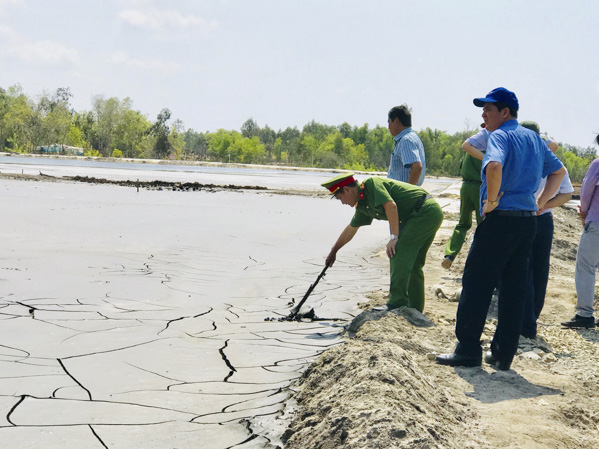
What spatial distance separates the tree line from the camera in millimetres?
105250

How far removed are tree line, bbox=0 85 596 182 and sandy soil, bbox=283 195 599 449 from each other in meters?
95.1

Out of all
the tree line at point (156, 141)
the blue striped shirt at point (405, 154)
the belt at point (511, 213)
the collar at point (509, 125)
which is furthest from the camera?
the tree line at point (156, 141)

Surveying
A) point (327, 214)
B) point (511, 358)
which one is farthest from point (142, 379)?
point (327, 214)

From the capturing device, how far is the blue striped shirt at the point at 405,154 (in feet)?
19.2

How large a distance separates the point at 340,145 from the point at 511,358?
120896 millimetres

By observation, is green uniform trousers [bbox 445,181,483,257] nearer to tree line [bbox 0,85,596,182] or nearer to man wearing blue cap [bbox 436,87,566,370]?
man wearing blue cap [bbox 436,87,566,370]

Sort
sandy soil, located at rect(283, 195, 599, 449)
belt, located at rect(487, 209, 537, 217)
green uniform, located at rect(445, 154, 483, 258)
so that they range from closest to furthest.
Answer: sandy soil, located at rect(283, 195, 599, 449) → belt, located at rect(487, 209, 537, 217) → green uniform, located at rect(445, 154, 483, 258)

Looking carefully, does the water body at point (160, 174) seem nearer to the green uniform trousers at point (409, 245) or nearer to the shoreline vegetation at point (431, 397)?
the green uniform trousers at point (409, 245)

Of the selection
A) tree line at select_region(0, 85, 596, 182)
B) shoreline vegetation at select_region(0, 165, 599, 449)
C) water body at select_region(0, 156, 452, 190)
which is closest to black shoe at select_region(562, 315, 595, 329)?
shoreline vegetation at select_region(0, 165, 599, 449)

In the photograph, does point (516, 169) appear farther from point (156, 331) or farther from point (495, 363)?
point (156, 331)

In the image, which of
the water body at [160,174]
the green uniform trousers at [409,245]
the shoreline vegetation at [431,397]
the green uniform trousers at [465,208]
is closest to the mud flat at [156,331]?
the shoreline vegetation at [431,397]

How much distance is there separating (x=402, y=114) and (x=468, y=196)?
1415 mm

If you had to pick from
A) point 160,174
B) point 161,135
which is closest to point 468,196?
point 160,174

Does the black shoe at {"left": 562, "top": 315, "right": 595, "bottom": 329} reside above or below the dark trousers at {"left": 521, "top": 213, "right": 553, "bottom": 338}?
below
